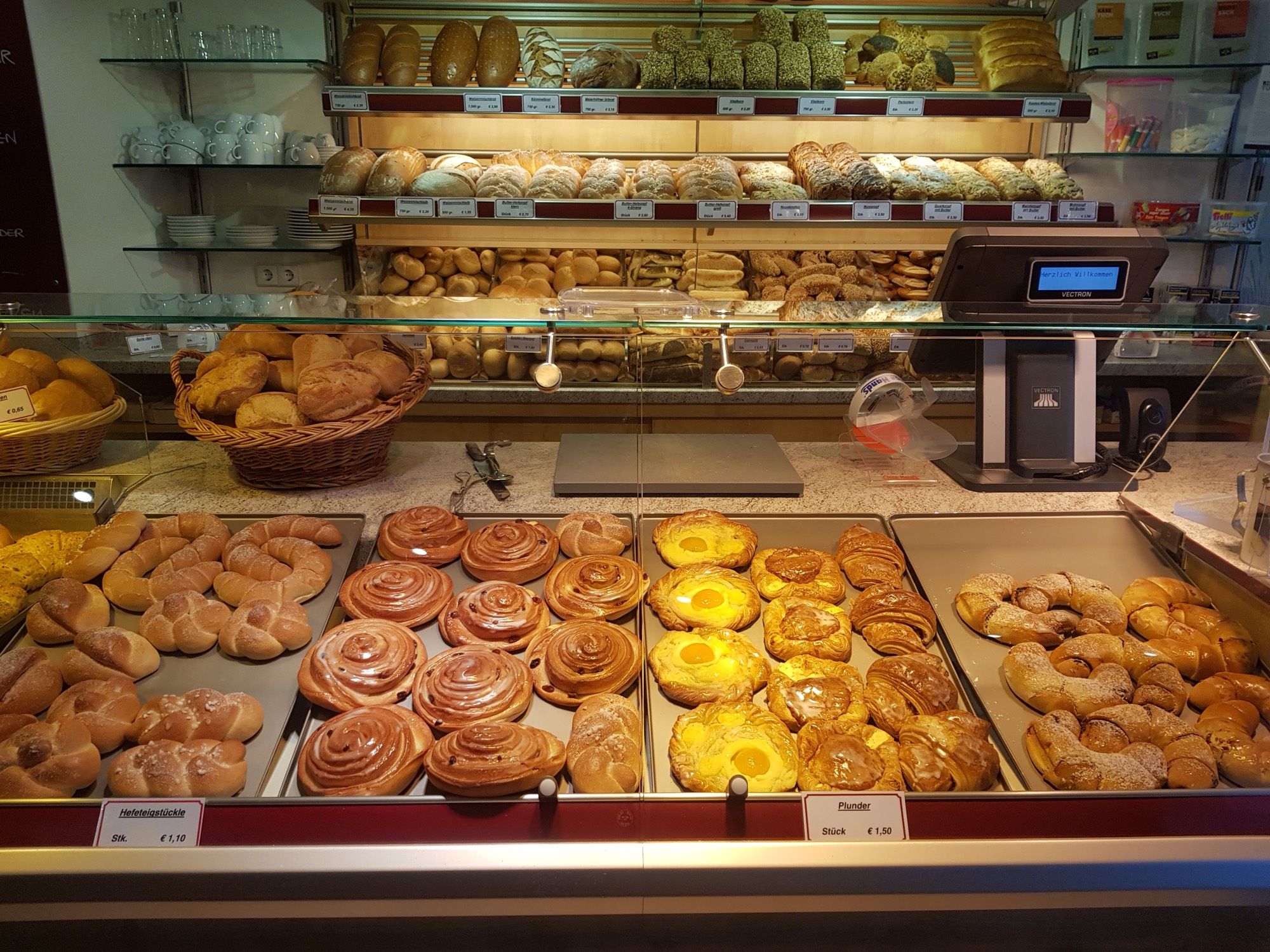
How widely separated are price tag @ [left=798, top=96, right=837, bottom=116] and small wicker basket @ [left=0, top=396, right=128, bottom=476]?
3.29m

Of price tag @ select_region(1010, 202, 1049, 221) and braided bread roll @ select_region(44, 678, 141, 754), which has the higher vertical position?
price tag @ select_region(1010, 202, 1049, 221)

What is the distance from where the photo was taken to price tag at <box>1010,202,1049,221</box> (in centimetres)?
410

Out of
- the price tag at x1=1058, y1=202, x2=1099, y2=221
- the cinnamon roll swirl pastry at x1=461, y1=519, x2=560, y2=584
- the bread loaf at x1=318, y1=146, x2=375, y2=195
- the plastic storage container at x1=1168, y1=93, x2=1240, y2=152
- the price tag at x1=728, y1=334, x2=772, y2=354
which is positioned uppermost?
the plastic storage container at x1=1168, y1=93, x2=1240, y2=152

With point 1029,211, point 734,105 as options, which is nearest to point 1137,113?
point 1029,211

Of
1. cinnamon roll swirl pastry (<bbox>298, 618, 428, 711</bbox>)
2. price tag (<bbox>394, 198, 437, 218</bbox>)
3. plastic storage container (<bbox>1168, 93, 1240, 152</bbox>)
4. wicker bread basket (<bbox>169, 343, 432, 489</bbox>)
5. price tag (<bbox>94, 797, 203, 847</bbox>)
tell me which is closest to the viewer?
price tag (<bbox>94, 797, 203, 847</bbox>)

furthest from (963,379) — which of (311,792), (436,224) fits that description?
(436,224)

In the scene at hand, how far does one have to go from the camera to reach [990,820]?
1.30m

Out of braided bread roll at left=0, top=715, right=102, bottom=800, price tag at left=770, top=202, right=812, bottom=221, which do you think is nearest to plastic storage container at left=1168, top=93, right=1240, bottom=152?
price tag at left=770, top=202, right=812, bottom=221

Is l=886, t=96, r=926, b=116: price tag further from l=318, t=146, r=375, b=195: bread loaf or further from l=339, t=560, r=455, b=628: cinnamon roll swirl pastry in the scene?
l=339, t=560, r=455, b=628: cinnamon roll swirl pastry

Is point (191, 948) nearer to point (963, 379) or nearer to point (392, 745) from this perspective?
point (392, 745)

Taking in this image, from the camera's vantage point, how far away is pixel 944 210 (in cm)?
407

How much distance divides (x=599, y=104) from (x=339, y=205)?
132cm

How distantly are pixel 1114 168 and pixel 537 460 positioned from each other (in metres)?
4.35

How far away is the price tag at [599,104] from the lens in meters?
3.99
